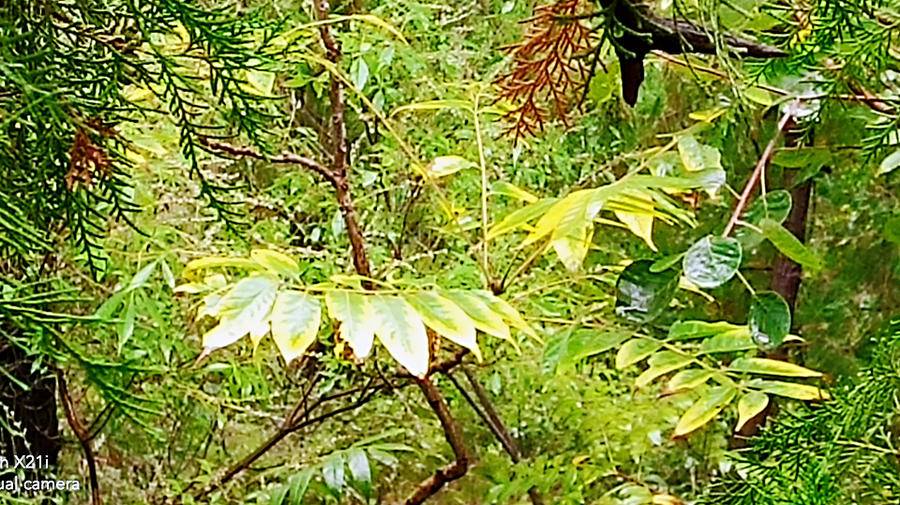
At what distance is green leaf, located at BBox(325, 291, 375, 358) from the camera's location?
0.57m

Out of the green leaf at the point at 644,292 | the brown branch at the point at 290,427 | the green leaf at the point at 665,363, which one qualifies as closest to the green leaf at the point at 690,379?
the green leaf at the point at 665,363

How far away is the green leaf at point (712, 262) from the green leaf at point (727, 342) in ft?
0.70

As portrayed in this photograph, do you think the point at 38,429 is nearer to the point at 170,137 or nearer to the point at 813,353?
the point at 170,137

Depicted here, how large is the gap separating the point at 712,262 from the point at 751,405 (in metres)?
0.28

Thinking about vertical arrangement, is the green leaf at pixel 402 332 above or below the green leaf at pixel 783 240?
below

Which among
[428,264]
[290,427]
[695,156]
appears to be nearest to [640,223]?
[695,156]

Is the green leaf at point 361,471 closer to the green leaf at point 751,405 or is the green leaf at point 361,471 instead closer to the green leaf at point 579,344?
the green leaf at point 579,344

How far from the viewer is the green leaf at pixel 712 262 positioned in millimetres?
458

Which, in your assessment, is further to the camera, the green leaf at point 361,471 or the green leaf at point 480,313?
the green leaf at point 361,471

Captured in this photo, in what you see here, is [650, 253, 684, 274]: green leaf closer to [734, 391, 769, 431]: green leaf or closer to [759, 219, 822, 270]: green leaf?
[759, 219, 822, 270]: green leaf

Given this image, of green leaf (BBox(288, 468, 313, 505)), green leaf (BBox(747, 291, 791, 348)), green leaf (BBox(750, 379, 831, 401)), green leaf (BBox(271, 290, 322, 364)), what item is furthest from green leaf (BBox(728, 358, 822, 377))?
green leaf (BBox(288, 468, 313, 505))

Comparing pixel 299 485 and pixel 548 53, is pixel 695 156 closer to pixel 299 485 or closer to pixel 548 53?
pixel 548 53

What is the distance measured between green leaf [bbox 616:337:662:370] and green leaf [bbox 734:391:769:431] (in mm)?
75

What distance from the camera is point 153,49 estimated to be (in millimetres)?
450
